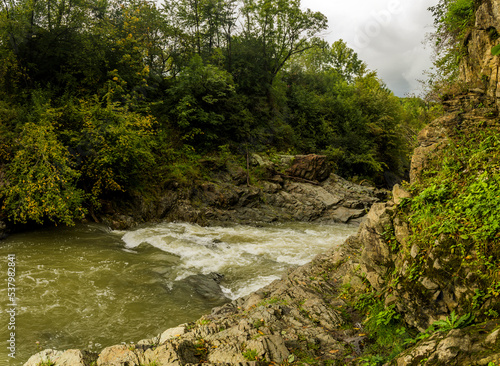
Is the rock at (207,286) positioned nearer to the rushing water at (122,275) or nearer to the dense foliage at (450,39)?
the rushing water at (122,275)

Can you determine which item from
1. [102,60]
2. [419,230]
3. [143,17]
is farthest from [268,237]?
[143,17]

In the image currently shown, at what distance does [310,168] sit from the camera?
1881cm

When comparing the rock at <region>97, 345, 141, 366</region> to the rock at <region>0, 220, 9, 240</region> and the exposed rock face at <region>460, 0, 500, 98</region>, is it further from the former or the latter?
the rock at <region>0, 220, 9, 240</region>

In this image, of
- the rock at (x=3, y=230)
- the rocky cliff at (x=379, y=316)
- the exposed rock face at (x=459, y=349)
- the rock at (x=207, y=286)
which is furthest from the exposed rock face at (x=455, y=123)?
the rock at (x=3, y=230)

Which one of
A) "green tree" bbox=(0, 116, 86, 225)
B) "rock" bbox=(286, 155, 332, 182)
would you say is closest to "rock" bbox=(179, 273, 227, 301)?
"green tree" bbox=(0, 116, 86, 225)

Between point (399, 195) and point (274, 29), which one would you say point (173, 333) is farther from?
point (274, 29)

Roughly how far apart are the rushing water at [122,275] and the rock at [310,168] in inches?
252

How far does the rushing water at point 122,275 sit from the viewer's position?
5.47 metres

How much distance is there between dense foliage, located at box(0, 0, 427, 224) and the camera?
444 inches

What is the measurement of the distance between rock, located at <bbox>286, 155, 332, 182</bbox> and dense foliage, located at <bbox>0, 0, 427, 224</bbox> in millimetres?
2921

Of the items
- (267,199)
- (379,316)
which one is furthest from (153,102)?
(379,316)

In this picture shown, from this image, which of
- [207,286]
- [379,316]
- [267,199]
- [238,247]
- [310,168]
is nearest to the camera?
[379,316]

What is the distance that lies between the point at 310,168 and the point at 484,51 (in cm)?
1295

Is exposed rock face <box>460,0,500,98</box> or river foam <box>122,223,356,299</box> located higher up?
exposed rock face <box>460,0,500,98</box>
